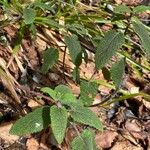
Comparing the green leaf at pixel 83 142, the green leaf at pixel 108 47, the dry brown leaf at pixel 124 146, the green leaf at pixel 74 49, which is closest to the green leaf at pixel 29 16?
the green leaf at pixel 74 49

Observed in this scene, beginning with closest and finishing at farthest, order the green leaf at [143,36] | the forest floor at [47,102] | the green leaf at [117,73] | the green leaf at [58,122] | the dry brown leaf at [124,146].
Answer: the green leaf at [58,122] → the green leaf at [143,36] → the green leaf at [117,73] → the forest floor at [47,102] → the dry brown leaf at [124,146]

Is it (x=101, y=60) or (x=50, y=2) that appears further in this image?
(x=50, y=2)

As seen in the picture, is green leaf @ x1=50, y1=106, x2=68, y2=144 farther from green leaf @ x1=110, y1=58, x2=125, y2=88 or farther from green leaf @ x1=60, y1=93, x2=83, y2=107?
green leaf @ x1=110, y1=58, x2=125, y2=88

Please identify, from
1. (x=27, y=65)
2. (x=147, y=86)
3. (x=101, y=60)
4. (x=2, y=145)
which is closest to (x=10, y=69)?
(x=27, y=65)

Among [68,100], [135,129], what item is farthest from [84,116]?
[135,129]

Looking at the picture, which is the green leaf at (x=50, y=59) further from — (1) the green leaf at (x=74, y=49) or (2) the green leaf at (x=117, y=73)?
(2) the green leaf at (x=117, y=73)

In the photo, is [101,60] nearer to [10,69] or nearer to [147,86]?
[10,69]

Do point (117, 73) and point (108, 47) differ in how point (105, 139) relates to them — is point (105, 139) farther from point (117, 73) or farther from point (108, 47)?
point (108, 47)

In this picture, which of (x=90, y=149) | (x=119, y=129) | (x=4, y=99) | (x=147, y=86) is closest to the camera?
(x=90, y=149)
